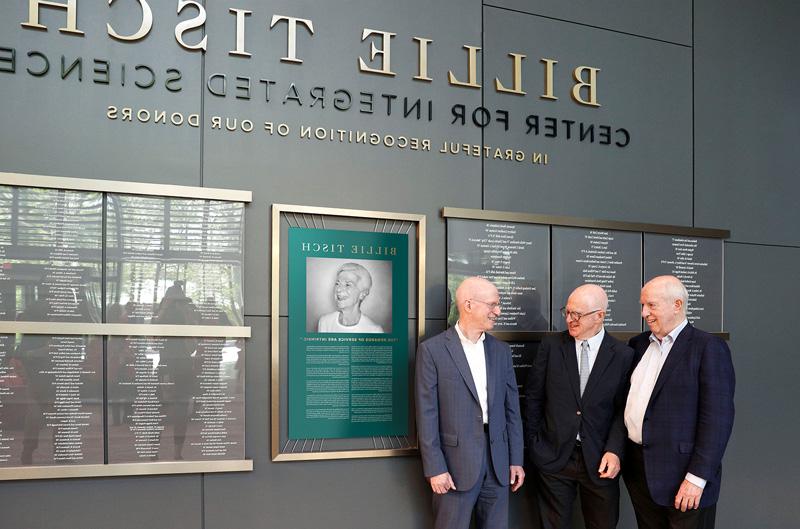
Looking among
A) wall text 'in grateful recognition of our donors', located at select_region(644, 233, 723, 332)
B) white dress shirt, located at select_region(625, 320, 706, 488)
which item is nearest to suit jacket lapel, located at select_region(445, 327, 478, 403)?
white dress shirt, located at select_region(625, 320, 706, 488)

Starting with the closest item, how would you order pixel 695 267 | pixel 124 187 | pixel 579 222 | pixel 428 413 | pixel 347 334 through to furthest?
pixel 124 187
pixel 428 413
pixel 347 334
pixel 579 222
pixel 695 267

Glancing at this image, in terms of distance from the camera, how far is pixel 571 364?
3.79m

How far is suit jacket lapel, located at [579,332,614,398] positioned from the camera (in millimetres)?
3732

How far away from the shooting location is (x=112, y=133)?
348cm

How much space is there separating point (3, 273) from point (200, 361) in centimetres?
98

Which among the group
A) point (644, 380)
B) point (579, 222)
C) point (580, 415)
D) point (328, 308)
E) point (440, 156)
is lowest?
point (580, 415)

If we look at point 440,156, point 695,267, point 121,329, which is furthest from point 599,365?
point 121,329

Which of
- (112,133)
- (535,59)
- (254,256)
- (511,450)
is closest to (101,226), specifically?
(112,133)

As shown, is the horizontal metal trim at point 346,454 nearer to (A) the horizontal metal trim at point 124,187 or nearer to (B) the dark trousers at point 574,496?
(B) the dark trousers at point 574,496

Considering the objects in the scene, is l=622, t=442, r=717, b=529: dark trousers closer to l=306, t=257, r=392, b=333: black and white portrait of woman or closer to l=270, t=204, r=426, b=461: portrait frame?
l=270, t=204, r=426, b=461: portrait frame

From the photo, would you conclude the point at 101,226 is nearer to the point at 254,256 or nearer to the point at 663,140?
the point at 254,256

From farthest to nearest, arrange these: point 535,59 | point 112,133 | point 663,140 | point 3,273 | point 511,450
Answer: point 663,140 → point 535,59 → point 511,450 → point 112,133 → point 3,273

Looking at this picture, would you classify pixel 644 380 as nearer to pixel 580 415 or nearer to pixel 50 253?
pixel 580 415

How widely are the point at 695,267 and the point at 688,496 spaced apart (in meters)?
1.78
